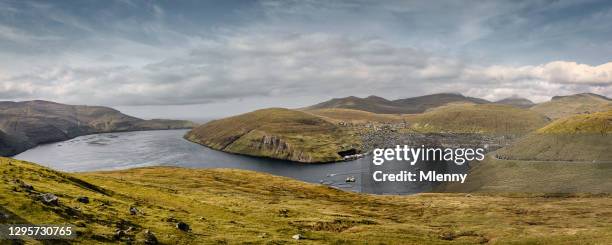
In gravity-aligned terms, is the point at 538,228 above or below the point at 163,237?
below

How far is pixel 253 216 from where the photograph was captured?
7469cm

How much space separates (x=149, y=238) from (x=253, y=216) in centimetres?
3379

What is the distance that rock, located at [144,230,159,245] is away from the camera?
41219mm

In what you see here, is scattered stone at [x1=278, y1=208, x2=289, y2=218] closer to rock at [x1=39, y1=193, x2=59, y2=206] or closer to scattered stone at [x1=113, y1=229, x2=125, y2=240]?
scattered stone at [x1=113, y1=229, x2=125, y2=240]

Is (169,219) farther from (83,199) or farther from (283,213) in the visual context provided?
(283,213)

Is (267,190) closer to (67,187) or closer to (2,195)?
(67,187)

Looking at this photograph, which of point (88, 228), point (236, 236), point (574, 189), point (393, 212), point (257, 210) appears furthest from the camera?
point (574, 189)

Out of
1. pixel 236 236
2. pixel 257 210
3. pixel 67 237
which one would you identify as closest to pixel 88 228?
pixel 67 237

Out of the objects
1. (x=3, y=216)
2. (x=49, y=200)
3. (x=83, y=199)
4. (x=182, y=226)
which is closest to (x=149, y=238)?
(x=182, y=226)

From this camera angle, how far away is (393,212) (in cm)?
11162

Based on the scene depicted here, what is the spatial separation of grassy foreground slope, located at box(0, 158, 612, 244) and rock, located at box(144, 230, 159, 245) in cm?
55

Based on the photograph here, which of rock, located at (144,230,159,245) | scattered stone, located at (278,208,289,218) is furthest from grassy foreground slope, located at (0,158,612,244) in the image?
rock, located at (144,230,159,245)

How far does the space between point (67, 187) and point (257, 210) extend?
35.8 metres

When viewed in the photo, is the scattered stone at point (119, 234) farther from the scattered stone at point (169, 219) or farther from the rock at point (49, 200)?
the scattered stone at point (169, 219)
